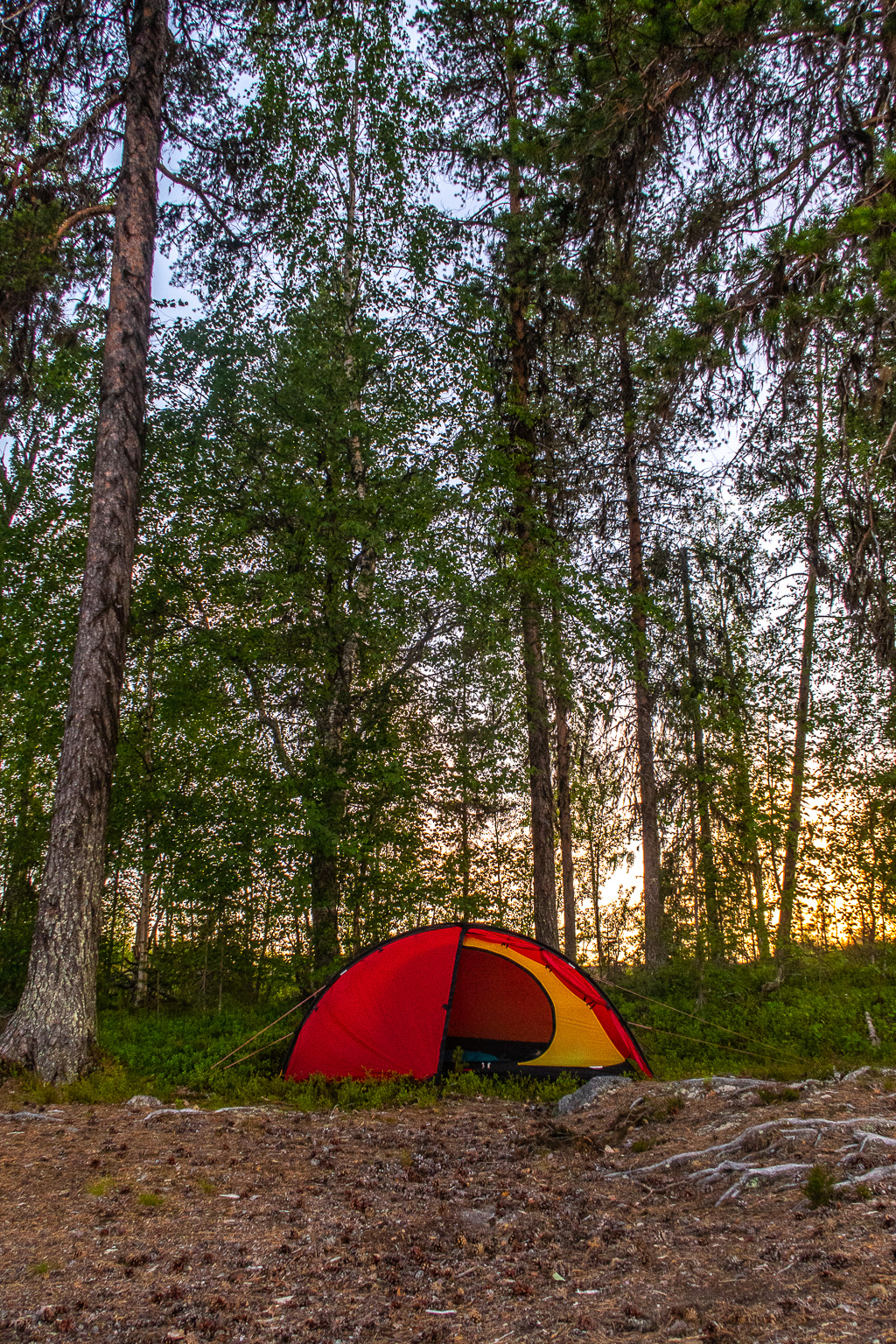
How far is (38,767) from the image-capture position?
11492mm

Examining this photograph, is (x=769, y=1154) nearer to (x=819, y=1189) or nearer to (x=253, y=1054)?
(x=819, y=1189)

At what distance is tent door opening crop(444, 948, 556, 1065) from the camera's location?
8.62 metres

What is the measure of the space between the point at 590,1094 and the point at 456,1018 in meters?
2.79

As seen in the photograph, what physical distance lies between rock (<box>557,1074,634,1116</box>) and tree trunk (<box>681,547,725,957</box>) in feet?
14.3

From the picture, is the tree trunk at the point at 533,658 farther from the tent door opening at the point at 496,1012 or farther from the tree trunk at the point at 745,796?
Answer: the tree trunk at the point at 745,796

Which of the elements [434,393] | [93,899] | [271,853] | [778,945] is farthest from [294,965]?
[434,393]

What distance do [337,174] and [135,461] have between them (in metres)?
7.55

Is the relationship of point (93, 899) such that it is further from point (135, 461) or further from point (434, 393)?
point (434, 393)

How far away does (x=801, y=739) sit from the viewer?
13617 millimetres

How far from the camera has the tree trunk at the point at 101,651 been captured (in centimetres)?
653

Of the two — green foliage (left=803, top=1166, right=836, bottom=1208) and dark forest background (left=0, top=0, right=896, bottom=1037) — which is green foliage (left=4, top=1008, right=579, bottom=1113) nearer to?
dark forest background (left=0, top=0, right=896, bottom=1037)

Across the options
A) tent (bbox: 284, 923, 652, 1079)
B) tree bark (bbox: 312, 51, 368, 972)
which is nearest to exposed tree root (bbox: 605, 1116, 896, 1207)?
tent (bbox: 284, 923, 652, 1079)

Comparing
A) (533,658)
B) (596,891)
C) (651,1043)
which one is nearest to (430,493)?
(533,658)

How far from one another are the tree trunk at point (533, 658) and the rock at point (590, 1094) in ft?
10.2
